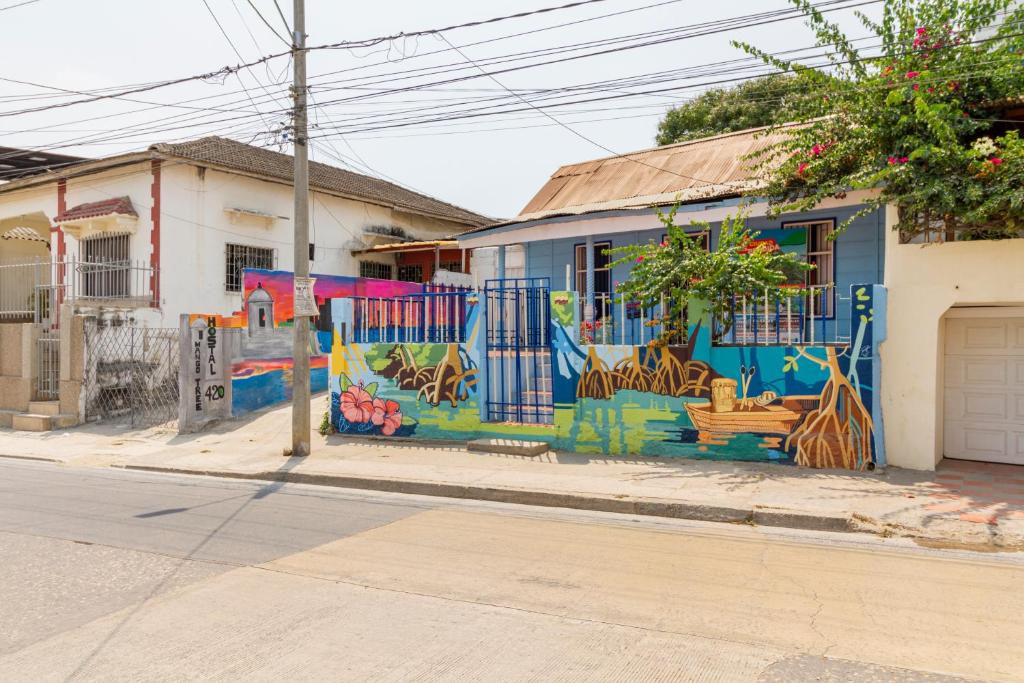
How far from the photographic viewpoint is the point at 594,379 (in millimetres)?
11234

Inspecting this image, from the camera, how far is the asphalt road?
4.23 meters

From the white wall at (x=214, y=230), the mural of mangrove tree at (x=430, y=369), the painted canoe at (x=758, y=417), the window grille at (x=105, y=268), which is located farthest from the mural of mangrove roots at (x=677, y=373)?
the window grille at (x=105, y=268)

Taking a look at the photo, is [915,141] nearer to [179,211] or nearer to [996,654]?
[996,654]

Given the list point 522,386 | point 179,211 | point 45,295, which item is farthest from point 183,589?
point 45,295

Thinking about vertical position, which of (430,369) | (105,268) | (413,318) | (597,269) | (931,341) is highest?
(105,268)

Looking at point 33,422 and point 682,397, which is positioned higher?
point 682,397

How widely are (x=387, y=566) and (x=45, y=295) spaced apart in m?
17.4

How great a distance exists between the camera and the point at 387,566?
20.2 ft

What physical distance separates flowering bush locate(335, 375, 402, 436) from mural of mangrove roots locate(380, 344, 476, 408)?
0.45 meters

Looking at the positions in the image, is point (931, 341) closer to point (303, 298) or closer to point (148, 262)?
point (303, 298)

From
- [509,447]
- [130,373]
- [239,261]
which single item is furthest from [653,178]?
[130,373]

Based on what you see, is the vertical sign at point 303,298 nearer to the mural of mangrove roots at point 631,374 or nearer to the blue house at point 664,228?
the blue house at point 664,228

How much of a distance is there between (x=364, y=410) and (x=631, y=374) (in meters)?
5.12

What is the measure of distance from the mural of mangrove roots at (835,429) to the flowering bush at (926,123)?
2205 millimetres
